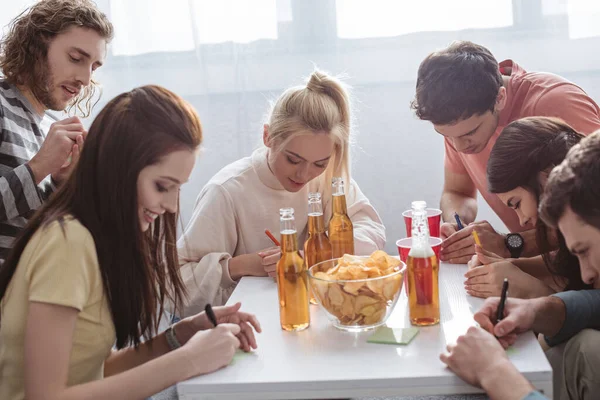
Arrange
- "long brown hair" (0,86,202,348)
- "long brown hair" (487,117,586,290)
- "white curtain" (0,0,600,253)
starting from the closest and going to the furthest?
"long brown hair" (0,86,202,348) → "long brown hair" (487,117,586,290) → "white curtain" (0,0,600,253)

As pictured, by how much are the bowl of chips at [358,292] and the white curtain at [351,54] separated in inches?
60.9

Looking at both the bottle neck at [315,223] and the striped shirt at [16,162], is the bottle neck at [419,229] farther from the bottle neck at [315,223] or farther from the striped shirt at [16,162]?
the striped shirt at [16,162]

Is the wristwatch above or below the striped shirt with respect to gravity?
below

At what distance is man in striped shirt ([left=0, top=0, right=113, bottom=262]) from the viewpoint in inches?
72.8

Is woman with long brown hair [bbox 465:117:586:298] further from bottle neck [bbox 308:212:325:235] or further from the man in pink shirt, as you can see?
bottle neck [bbox 308:212:325:235]

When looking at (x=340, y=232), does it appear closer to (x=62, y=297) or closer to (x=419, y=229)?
(x=419, y=229)

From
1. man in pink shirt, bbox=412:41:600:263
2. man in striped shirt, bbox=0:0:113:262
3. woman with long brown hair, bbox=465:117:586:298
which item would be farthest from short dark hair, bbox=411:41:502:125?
man in striped shirt, bbox=0:0:113:262

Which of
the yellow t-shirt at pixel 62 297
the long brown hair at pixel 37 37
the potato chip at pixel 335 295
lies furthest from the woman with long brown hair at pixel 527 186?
the long brown hair at pixel 37 37

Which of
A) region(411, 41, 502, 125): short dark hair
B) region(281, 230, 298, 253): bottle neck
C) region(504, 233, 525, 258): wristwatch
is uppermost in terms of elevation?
region(411, 41, 502, 125): short dark hair

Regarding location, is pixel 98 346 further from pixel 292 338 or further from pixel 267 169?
pixel 267 169

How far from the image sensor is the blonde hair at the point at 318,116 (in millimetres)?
1865

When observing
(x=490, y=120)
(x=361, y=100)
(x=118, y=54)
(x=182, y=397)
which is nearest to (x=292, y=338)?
(x=182, y=397)

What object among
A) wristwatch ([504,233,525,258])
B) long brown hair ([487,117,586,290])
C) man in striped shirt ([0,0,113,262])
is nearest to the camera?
long brown hair ([487,117,586,290])

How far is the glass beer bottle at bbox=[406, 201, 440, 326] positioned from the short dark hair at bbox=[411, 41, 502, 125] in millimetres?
638
